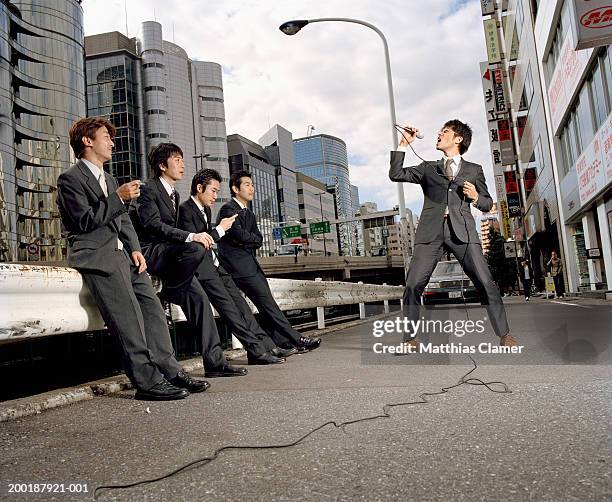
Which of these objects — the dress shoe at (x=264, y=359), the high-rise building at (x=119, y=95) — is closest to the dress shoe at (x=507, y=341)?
the dress shoe at (x=264, y=359)

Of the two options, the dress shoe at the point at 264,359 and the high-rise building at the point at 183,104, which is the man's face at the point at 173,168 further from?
the high-rise building at the point at 183,104

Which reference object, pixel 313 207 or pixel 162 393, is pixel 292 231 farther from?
pixel 313 207

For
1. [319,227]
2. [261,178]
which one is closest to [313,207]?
[261,178]

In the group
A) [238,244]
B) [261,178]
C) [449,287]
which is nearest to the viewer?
[238,244]

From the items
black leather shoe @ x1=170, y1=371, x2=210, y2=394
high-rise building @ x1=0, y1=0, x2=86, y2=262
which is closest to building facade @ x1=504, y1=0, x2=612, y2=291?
black leather shoe @ x1=170, y1=371, x2=210, y2=394

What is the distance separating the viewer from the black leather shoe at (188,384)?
3514 mm

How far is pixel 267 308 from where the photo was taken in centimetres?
558

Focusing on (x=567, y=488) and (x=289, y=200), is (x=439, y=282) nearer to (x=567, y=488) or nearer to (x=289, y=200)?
(x=567, y=488)

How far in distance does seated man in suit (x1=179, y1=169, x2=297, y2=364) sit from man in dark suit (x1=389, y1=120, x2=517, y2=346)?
1380 millimetres

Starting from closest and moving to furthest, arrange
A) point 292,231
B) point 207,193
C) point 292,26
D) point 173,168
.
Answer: point 173,168 < point 207,193 < point 292,26 < point 292,231

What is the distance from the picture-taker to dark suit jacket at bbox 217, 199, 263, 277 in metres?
5.28

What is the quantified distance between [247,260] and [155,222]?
4.73 ft

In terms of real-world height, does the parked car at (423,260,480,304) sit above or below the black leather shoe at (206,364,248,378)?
above

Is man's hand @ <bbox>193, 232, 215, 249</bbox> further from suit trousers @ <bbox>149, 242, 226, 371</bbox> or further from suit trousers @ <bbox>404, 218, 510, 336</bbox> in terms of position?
suit trousers @ <bbox>404, 218, 510, 336</bbox>
